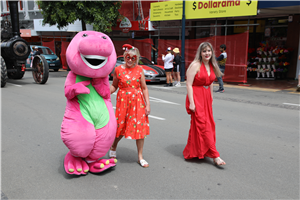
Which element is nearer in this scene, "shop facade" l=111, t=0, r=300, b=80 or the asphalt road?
the asphalt road

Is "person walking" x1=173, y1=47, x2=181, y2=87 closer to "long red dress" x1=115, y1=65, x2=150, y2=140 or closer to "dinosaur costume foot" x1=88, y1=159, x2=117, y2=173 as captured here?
"long red dress" x1=115, y1=65, x2=150, y2=140

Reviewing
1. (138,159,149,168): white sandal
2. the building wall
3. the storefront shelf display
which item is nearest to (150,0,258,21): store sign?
the storefront shelf display

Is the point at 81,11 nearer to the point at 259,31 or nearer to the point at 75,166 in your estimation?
the point at 259,31

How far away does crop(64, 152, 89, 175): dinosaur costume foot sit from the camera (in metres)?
3.72

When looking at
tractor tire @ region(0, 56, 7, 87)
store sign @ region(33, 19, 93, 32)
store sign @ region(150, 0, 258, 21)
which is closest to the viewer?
tractor tire @ region(0, 56, 7, 87)

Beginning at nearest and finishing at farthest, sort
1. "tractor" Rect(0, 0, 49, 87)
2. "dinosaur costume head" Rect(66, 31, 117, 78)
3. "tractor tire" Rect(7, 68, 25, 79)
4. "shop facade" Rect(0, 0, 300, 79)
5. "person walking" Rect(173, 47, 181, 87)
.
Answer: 1. "dinosaur costume head" Rect(66, 31, 117, 78)
2. "tractor" Rect(0, 0, 49, 87)
3. "person walking" Rect(173, 47, 181, 87)
4. "shop facade" Rect(0, 0, 300, 79)
5. "tractor tire" Rect(7, 68, 25, 79)

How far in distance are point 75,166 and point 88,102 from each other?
89cm

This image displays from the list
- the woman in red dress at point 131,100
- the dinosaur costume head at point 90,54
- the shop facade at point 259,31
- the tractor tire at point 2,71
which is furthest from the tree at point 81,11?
the dinosaur costume head at point 90,54

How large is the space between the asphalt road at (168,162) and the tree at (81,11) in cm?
1010

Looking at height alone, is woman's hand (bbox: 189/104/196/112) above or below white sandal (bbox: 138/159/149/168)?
above

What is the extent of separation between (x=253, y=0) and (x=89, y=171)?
11.1 metres

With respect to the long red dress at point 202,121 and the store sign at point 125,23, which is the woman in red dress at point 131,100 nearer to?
the long red dress at point 202,121

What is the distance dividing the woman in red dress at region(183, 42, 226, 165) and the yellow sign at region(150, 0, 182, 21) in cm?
1148

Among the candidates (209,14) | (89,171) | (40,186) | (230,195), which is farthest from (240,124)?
(209,14)
